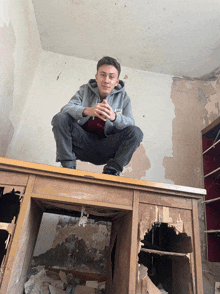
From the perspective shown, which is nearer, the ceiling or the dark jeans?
the dark jeans

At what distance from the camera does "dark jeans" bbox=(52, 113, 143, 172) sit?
4.41 ft

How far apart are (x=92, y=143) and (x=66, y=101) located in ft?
3.71

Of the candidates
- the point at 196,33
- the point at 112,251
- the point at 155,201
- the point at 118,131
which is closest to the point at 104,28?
the point at 196,33

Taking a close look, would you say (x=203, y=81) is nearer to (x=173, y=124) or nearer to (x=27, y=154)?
(x=173, y=124)

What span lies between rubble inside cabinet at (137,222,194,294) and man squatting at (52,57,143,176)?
20.6 inches

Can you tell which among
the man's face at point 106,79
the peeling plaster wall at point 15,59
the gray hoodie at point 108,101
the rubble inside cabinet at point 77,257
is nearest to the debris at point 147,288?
the rubble inside cabinet at point 77,257

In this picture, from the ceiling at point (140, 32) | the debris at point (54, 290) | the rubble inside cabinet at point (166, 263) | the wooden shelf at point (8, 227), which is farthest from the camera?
the ceiling at point (140, 32)

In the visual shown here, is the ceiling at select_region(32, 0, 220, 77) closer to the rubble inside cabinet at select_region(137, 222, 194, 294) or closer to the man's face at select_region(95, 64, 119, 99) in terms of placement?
the man's face at select_region(95, 64, 119, 99)

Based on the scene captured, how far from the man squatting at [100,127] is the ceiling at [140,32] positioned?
94 cm

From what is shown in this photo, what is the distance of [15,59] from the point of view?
75.9 inches

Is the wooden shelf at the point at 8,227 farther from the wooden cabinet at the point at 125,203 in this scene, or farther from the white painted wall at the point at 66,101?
the white painted wall at the point at 66,101

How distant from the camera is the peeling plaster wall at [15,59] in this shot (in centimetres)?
172

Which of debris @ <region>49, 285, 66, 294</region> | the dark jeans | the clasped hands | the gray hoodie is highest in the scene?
the gray hoodie

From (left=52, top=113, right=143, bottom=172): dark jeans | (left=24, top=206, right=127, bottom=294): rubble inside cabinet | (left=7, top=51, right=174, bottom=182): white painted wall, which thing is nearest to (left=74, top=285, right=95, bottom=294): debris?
(left=24, top=206, right=127, bottom=294): rubble inside cabinet
